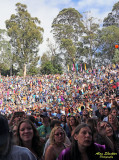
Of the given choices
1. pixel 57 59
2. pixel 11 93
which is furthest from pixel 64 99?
pixel 57 59

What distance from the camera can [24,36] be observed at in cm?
3575

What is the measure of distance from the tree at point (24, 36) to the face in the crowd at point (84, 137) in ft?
113

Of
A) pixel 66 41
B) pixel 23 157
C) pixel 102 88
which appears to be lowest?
pixel 23 157

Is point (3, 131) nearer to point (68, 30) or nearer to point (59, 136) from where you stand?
point (59, 136)

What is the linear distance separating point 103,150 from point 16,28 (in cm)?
3546

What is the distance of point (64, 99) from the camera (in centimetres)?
1808

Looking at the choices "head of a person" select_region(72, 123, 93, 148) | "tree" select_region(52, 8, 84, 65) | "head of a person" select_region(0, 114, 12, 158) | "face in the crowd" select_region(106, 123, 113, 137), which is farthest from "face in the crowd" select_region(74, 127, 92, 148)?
"tree" select_region(52, 8, 84, 65)

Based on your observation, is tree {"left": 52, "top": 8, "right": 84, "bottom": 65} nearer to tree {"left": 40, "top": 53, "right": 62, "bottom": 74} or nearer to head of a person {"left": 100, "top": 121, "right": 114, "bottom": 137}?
tree {"left": 40, "top": 53, "right": 62, "bottom": 74}

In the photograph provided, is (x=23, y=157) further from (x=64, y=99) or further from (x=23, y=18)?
(x=23, y=18)

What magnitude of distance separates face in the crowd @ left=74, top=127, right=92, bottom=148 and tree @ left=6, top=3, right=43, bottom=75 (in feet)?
113

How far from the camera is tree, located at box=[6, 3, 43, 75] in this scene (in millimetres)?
35603

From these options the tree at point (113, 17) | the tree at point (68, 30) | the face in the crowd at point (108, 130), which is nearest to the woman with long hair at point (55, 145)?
the face in the crowd at point (108, 130)

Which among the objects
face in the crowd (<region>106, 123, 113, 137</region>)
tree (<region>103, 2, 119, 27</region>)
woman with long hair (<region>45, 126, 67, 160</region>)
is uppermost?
tree (<region>103, 2, 119, 27</region>)

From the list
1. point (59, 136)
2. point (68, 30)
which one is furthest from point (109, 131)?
point (68, 30)
